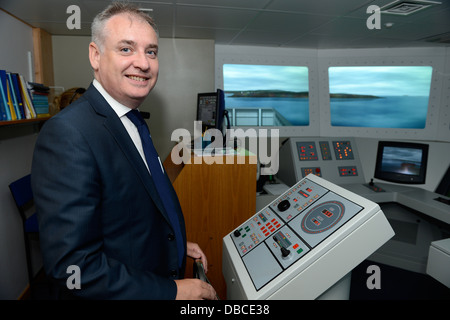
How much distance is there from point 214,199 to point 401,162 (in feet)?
6.90

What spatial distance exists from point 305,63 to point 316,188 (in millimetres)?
2643

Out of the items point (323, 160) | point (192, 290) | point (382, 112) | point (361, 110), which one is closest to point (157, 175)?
point (192, 290)

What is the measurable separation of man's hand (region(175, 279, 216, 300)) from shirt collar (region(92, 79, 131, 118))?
2.02 ft

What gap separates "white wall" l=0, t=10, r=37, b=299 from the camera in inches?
88.6

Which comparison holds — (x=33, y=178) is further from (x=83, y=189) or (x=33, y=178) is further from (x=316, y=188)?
(x=316, y=188)

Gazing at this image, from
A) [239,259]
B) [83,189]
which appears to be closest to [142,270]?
[83,189]

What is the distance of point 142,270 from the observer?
930mm

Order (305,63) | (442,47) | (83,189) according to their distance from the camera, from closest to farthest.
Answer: (83,189) → (442,47) → (305,63)

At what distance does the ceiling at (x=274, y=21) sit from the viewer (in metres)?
2.14

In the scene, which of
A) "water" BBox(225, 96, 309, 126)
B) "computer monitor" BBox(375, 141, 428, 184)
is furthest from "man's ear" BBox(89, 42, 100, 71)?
"computer monitor" BBox(375, 141, 428, 184)

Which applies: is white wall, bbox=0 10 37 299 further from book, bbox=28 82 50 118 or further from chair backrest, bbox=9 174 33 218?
book, bbox=28 82 50 118

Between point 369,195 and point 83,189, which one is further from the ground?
point 83,189

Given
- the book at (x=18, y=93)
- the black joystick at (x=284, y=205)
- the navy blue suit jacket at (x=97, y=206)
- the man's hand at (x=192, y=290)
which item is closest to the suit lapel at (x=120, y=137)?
the navy blue suit jacket at (x=97, y=206)

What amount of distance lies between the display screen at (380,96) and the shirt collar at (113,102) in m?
3.12
